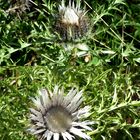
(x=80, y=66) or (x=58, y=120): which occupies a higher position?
(x=80, y=66)

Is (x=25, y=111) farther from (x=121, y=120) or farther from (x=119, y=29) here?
(x=119, y=29)

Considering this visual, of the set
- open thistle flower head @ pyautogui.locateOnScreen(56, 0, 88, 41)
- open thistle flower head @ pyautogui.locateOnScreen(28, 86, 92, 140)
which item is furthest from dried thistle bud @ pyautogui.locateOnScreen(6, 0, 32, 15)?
open thistle flower head @ pyautogui.locateOnScreen(28, 86, 92, 140)

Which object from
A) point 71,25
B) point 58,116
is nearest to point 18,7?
point 71,25

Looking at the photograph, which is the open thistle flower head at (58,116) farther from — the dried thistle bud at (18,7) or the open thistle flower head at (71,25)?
the dried thistle bud at (18,7)

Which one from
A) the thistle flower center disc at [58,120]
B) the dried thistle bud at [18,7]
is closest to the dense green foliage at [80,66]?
the dried thistle bud at [18,7]

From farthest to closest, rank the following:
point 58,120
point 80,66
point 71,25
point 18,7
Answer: point 18,7
point 80,66
point 71,25
point 58,120

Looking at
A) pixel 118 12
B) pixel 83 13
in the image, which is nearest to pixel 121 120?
pixel 83 13

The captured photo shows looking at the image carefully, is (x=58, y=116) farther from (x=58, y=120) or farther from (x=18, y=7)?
(x=18, y=7)
